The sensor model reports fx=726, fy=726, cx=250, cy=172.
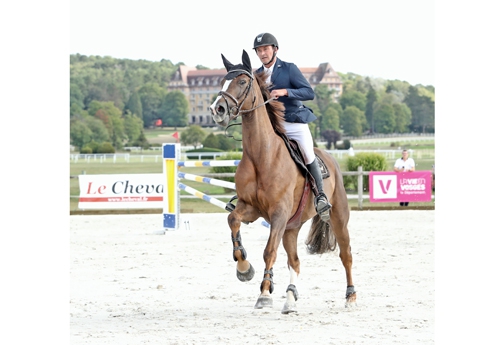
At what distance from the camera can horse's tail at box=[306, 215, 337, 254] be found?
793cm

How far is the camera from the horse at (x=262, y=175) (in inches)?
252

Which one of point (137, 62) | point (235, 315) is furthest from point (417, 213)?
point (137, 62)

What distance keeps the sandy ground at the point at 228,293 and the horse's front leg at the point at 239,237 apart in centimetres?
41

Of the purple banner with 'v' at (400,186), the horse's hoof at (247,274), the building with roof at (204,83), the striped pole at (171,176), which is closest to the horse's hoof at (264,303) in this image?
the horse's hoof at (247,274)

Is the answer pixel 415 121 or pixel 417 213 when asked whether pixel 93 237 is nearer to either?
pixel 417 213

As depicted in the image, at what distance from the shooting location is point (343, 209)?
295 inches

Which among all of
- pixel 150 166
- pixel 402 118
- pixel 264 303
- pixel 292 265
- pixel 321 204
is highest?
pixel 402 118

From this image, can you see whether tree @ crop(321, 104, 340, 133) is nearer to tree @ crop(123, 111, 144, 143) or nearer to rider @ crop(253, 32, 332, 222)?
tree @ crop(123, 111, 144, 143)

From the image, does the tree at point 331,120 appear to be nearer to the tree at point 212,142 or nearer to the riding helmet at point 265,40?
the tree at point 212,142

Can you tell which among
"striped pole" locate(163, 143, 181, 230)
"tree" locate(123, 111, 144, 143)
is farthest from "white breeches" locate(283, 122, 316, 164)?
"tree" locate(123, 111, 144, 143)

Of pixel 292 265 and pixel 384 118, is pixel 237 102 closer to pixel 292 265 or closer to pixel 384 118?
pixel 292 265

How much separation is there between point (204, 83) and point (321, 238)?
81927 mm

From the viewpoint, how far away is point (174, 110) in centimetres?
7862

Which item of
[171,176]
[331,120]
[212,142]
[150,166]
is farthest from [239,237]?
[331,120]
